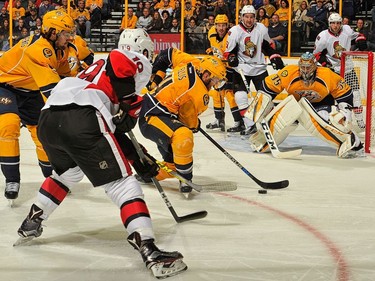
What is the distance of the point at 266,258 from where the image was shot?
3090mm

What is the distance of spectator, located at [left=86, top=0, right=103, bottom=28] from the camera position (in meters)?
10.3

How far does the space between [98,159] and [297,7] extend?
682 cm

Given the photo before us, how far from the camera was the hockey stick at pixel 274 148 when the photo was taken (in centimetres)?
551

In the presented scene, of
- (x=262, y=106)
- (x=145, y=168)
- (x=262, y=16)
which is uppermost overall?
(x=262, y=16)

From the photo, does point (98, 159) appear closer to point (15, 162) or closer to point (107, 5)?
point (15, 162)

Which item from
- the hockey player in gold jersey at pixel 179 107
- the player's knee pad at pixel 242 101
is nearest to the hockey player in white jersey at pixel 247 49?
the player's knee pad at pixel 242 101

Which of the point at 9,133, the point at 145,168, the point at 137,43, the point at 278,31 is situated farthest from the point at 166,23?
the point at 145,168

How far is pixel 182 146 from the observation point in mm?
4223

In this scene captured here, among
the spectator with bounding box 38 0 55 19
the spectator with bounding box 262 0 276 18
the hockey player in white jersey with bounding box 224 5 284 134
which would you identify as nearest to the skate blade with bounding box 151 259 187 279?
the hockey player in white jersey with bounding box 224 5 284 134

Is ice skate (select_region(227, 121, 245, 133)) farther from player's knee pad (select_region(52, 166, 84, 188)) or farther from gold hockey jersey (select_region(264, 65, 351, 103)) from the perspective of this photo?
player's knee pad (select_region(52, 166, 84, 188))

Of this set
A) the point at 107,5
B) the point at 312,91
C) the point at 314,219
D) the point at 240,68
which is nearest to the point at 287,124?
the point at 312,91

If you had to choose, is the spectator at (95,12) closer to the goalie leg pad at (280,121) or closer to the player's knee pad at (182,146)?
the goalie leg pad at (280,121)

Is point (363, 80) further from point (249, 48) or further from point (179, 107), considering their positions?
point (179, 107)

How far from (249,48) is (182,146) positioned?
3019 millimetres
